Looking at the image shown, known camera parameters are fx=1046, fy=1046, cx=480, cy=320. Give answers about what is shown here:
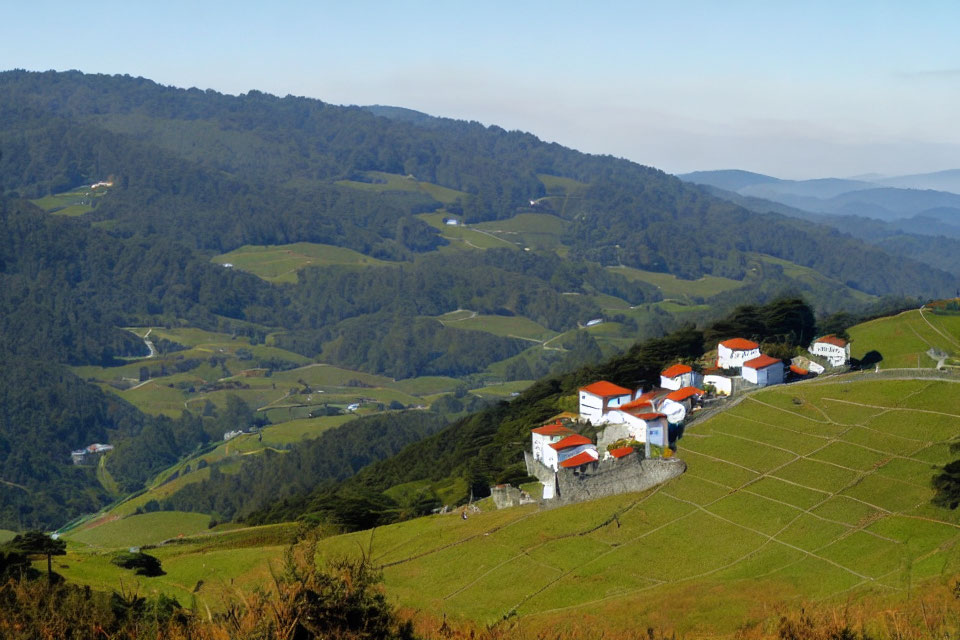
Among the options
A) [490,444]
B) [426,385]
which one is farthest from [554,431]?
[426,385]

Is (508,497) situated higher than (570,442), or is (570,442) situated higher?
(570,442)

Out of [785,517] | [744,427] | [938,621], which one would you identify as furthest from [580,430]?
[938,621]

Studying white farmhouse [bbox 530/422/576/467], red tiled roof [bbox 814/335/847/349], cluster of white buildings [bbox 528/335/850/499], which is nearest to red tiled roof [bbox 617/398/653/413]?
cluster of white buildings [bbox 528/335/850/499]

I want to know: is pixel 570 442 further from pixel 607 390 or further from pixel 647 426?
pixel 607 390

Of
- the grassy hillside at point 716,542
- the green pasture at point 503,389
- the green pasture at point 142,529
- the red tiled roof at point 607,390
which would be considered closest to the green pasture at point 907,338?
the grassy hillside at point 716,542

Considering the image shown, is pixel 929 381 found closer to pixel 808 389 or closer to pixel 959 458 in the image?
pixel 808 389
